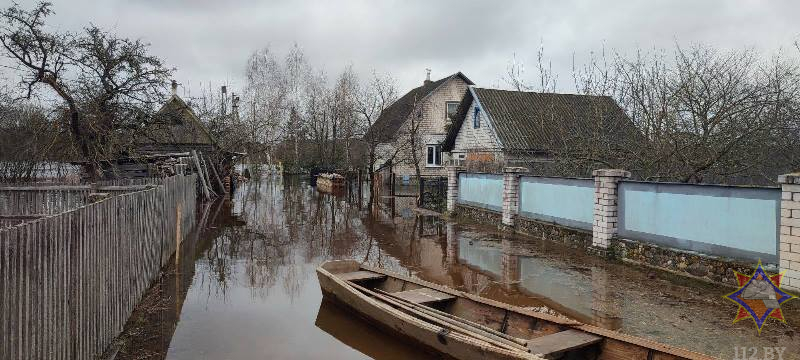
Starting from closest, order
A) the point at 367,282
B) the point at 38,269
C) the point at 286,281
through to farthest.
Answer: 1. the point at 38,269
2. the point at 367,282
3. the point at 286,281

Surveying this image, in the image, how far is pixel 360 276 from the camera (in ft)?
26.6

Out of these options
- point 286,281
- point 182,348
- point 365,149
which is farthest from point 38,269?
point 365,149

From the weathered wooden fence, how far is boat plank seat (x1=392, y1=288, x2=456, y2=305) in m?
3.34

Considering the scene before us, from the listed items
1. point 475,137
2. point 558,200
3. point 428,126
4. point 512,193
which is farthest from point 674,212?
point 428,126

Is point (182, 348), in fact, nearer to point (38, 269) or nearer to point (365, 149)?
point (38, 269)

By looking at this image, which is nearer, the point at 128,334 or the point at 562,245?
the point at 128,334

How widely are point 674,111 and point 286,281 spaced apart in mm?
10590

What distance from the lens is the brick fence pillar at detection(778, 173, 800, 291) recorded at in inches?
305

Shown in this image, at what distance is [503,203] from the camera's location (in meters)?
16.3

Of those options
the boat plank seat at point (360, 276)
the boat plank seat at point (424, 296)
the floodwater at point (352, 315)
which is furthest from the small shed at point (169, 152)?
the boat plank seat at point (424, 296)

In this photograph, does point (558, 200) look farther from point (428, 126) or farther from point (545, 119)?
point (428, 126)

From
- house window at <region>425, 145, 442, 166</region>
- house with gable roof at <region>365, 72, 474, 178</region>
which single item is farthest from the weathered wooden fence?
house window at <region>425, 145, 442, 166</region>

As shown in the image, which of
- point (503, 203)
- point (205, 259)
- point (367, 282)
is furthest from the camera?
point (503, 203)

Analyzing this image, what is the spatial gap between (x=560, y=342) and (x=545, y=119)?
17.6 m
